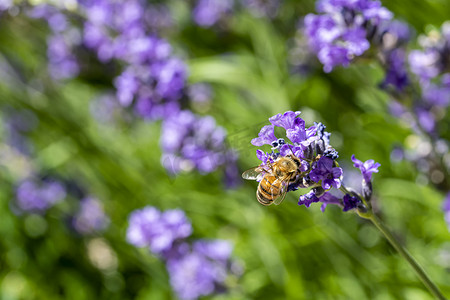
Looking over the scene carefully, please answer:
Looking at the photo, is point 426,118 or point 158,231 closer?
point 426,118

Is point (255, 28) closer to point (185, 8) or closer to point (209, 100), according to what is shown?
point (209, 100)

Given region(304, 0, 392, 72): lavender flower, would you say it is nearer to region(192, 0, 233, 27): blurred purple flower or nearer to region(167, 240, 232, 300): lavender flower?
region(167, 240, 232, 300): lavender flower

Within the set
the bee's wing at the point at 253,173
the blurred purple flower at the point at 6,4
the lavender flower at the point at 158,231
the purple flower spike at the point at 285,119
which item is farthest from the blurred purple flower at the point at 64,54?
the purple flower spike at the point at 285,119

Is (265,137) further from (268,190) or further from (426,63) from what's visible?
(426,63)

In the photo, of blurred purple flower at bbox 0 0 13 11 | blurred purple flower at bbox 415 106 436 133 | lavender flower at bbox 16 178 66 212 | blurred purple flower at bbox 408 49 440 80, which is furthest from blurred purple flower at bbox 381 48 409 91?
lavender flower at bbox 16 178 66 212

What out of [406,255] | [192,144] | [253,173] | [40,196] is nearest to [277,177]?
[253,173]

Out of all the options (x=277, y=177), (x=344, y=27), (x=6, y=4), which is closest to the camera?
(x=277, y=177)

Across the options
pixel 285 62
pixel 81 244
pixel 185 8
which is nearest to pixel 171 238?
pixel 285 62

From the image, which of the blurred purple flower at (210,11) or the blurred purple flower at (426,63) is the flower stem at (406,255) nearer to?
the blurred purple flower at (426,63)
